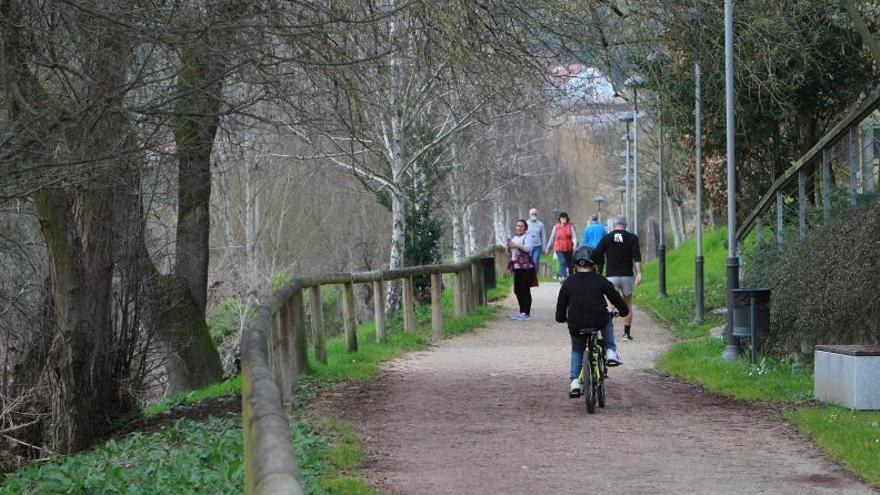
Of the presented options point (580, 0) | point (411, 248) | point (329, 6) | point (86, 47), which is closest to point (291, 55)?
point (329, 6)

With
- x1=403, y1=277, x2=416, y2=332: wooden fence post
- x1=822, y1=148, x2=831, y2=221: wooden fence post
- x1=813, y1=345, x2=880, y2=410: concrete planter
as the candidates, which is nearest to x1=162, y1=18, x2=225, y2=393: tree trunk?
x1=403, y1=277, x2=416, y2=332: wooden fence post

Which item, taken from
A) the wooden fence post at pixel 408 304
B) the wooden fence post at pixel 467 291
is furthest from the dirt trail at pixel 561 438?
the wooden fence post at pixel 467 291

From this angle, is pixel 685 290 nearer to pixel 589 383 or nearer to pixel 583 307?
pixel 583 307

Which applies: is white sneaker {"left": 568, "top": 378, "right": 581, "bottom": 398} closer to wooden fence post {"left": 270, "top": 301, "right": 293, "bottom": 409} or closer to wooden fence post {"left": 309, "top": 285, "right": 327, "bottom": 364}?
wooden fence post {"left": 270, "top": 301, "right": 293, "bottom": 409}

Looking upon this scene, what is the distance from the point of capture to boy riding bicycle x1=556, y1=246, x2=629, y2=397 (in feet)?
41.0

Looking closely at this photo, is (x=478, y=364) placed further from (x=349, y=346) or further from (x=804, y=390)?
(x=804, y=390)

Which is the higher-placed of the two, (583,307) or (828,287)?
(828,287)

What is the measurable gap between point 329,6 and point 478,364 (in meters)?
6.25

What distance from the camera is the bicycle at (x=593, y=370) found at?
12.1 metres

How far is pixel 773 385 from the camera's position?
13.4 meters

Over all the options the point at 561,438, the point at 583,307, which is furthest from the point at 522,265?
the point at 561,438

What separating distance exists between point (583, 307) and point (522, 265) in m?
10.9

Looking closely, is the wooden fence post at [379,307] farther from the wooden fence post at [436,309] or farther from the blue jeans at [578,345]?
the blue jeans at [578,345]

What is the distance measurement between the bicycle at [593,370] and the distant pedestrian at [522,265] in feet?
35.3
